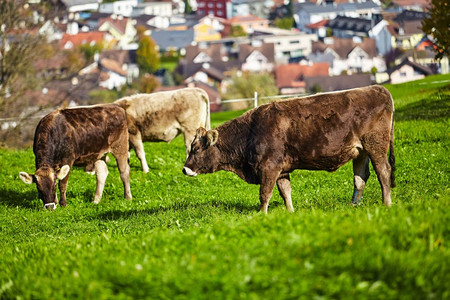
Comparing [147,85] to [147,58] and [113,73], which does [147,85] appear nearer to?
[113,73]

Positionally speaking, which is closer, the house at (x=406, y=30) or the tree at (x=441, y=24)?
the tree at (x=441, y=24)

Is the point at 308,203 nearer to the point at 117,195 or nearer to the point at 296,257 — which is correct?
the point at 117,195

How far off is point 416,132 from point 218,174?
5796mm

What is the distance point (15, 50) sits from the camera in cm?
4031

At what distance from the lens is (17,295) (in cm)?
749

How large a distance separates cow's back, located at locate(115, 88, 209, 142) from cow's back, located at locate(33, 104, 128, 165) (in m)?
2.53

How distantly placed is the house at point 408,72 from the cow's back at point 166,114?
97.3m

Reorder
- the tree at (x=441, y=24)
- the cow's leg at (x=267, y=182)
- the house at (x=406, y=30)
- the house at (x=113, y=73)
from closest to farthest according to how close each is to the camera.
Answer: the cow's leg at (x=267, y=182), the tree at (x=441, y=24), the house at (x=113, y=73), the house at (x=406, y=30)

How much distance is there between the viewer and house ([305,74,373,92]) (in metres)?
110

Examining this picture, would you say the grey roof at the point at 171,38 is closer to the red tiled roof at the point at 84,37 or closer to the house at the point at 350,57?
the red tiled roof at the point at 84,37

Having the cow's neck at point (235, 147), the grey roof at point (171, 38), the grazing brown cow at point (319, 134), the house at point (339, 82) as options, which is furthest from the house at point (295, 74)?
the grazing brown cow at point (319, 134)

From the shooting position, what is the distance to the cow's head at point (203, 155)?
1266 cm

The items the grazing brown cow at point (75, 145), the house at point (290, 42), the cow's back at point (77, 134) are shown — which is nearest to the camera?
the grazing brown cow at point (75, 145)

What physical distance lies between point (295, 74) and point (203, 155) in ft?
417
